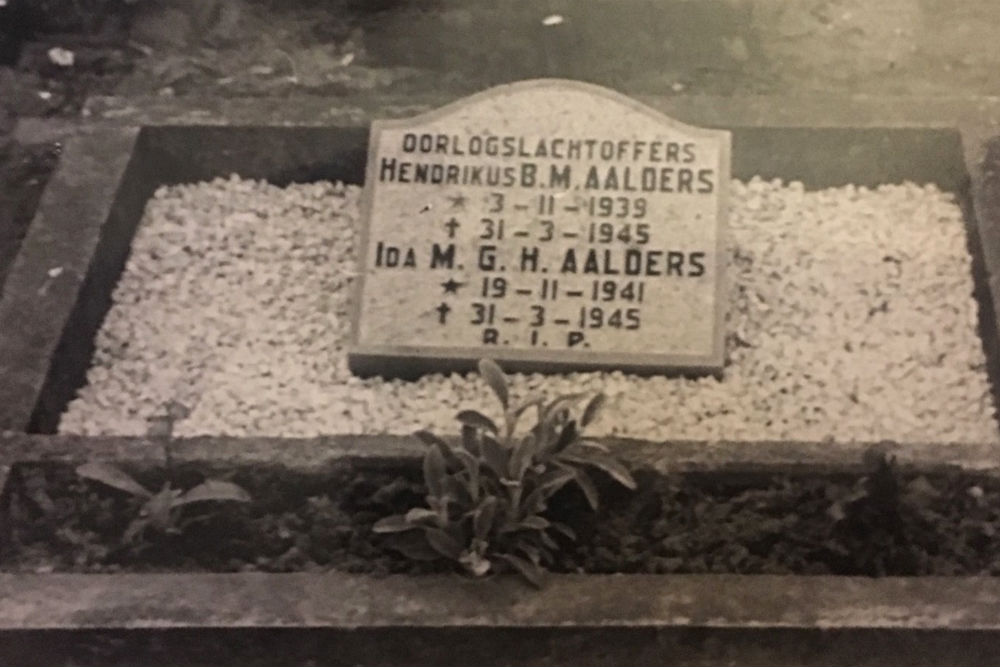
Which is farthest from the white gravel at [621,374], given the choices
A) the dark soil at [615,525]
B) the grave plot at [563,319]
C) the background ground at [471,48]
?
the background ground at [471,48]

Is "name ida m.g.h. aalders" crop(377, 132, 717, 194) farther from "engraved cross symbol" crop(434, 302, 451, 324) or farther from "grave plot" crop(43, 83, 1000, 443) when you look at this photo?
"engraved cross symbol" crop(434, 302, 451, 324)

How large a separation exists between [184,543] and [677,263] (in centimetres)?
79

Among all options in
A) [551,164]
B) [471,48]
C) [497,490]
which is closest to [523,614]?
[497,490]

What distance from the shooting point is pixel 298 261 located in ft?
6.95

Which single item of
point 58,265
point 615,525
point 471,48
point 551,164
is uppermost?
point 471,48

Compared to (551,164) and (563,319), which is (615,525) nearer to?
(563,319)

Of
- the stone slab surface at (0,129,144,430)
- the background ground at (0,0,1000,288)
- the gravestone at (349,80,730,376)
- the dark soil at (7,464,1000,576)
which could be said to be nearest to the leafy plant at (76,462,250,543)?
the dark soil at (7,464,1000,576)

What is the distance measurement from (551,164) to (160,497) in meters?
0.75

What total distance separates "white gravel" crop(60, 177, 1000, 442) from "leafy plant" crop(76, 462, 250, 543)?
0.72 ft

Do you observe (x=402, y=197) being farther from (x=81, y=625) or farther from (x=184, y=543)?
(x=81, y=625)

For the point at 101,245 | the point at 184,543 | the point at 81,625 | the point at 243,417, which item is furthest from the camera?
the point at 101,245

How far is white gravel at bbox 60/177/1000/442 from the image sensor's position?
187 centimetres

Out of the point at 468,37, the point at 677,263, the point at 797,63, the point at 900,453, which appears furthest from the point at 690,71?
the point at 900,453

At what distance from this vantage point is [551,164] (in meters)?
1.94
